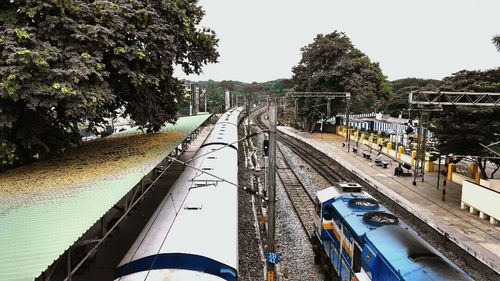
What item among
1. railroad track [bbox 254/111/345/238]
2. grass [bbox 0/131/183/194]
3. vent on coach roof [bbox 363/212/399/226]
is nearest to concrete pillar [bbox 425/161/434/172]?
railroad track [bbox 254/111/345/238]

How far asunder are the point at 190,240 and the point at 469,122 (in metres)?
17.5

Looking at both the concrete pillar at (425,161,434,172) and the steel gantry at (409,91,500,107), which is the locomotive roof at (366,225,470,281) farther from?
the concrete pillar at (425,161,434,172)

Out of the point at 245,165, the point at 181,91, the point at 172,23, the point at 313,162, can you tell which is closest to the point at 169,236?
the point at 172,23

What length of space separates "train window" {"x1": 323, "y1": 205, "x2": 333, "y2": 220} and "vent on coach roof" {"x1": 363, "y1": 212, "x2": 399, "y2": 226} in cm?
259

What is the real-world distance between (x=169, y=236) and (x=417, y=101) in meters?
15.1

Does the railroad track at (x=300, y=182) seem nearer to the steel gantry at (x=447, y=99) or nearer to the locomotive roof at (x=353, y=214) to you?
the locomotive roof at (x=353, y=214)

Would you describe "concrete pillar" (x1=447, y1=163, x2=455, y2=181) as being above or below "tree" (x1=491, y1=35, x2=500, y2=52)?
below

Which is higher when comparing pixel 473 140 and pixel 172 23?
pixel 172 23

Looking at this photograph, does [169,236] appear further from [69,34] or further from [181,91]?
[181,91]

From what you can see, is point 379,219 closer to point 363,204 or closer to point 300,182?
point 363,204

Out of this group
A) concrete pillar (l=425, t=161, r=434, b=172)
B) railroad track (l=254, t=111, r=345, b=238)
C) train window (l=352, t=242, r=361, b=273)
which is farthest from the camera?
concrete pillar (l=425, t=161, r=434, b=172)

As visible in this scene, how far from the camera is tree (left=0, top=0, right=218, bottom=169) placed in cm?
1023

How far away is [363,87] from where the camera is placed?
4481cm

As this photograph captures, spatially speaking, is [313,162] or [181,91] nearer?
[181,91]
